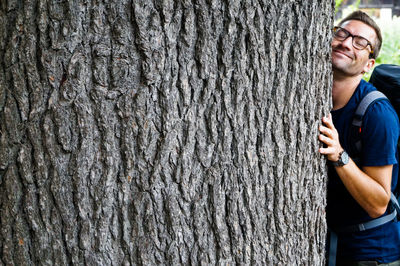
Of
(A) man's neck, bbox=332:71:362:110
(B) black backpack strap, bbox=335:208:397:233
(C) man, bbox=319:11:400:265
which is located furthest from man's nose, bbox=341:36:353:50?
(B) black backpack strap, bbox=335:208:397:233

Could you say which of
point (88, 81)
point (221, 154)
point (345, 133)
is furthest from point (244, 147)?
point (345, 133)

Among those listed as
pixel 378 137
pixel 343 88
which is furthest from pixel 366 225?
pixel 343 88

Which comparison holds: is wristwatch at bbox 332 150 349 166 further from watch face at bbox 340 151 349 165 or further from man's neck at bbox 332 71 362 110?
man's neck at bbox 332 71 362 110

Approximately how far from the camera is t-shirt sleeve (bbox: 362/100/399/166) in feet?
8.32

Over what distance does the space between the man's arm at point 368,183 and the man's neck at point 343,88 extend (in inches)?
17.3

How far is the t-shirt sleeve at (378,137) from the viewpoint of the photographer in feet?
8.32

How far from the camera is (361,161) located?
2.63m

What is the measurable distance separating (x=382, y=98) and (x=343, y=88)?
0.77 ft

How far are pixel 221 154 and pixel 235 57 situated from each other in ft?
1.37

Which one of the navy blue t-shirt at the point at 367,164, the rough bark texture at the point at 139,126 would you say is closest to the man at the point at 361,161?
the navy blue t-shirt at the point at 367,164

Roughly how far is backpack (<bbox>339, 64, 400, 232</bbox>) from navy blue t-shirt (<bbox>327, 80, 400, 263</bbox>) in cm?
3

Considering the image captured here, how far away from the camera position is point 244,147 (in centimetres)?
197

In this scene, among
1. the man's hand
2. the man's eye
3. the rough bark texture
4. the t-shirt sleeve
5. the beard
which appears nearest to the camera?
the rough bark texture

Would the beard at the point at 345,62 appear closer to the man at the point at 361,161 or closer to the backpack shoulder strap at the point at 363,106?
the man at the point at 361,161
